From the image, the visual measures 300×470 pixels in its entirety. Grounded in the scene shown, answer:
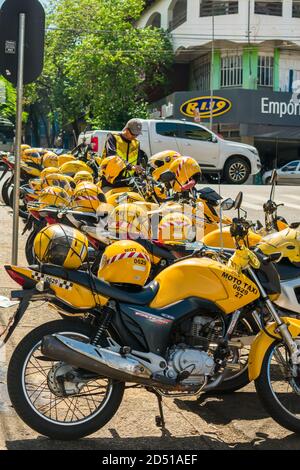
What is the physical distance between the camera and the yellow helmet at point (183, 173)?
7.56 meters

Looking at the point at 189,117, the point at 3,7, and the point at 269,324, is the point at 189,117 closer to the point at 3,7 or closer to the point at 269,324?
the point at 3,7

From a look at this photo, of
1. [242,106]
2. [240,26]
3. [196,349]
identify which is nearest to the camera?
[196,349]

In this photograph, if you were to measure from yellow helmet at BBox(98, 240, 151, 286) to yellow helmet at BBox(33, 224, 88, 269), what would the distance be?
0.54ft

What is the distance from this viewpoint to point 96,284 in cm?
412

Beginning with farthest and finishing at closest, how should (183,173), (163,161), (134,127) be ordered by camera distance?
(134,127)
(163,161)
(183,173)

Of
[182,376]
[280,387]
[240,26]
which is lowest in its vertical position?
[280,387]

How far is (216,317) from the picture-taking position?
4309 millimetres

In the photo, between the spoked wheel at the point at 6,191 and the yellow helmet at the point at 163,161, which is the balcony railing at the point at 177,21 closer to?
the spoked wheel at the point at 6,191

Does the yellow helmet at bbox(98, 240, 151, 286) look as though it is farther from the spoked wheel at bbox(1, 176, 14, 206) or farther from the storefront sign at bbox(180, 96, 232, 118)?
the storefront sign at bbox(180, 96, 232, 118)

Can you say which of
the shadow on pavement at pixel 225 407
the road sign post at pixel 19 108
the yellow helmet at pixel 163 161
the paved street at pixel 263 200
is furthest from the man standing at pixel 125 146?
the shadow on pavement at pixel 225 407

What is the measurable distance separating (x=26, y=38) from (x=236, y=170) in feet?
51.8

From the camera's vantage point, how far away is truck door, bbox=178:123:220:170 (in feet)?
72.4

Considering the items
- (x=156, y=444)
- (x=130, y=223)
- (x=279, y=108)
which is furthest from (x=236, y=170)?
(x=156, y=444)

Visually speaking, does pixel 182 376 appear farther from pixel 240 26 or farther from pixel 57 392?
pixel 240 26
